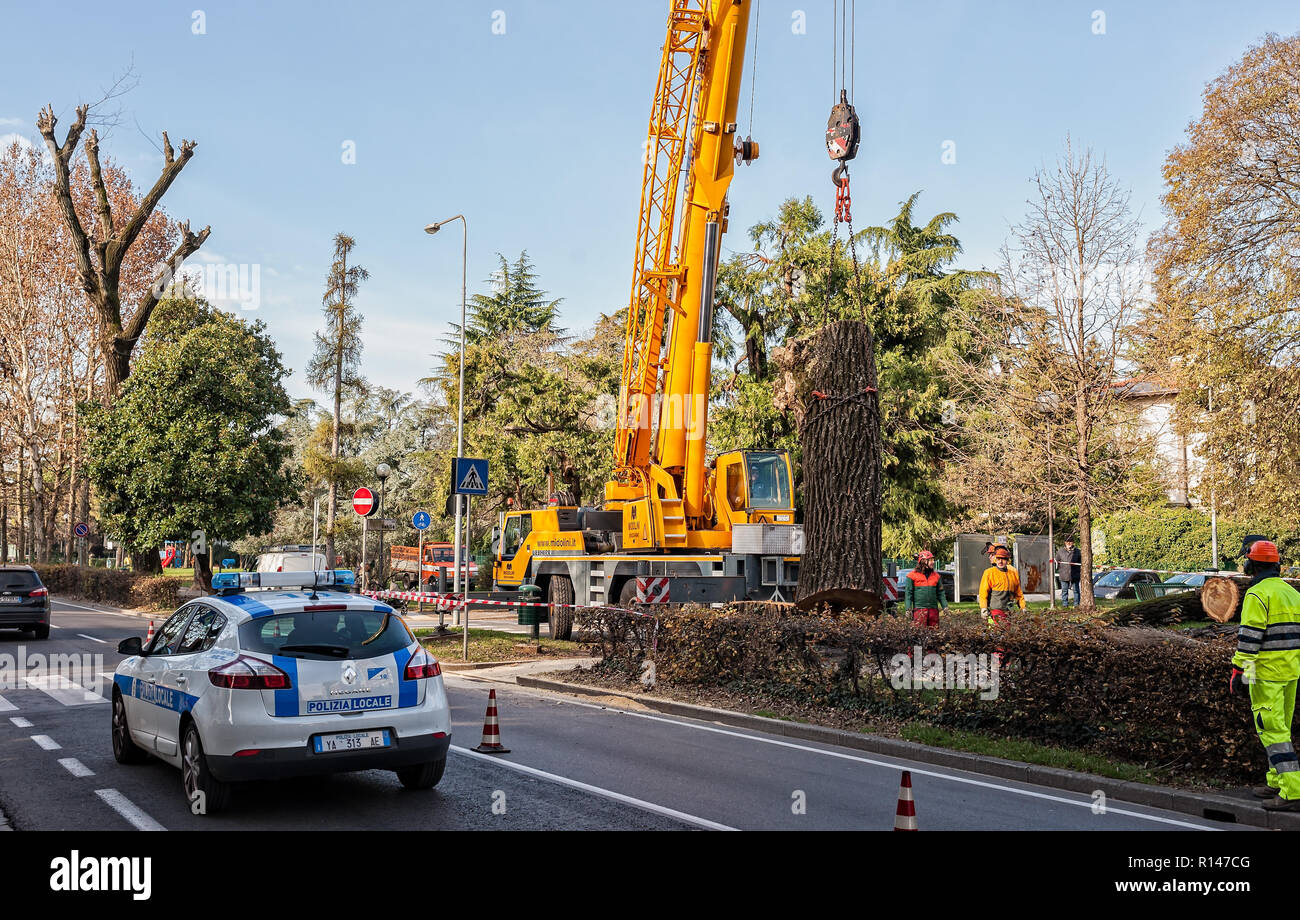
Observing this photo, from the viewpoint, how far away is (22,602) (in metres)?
20.8

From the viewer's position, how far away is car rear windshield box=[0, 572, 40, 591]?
20750 mm

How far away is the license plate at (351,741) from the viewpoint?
21.8ft

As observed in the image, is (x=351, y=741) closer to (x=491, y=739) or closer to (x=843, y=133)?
(x=491, y=739)

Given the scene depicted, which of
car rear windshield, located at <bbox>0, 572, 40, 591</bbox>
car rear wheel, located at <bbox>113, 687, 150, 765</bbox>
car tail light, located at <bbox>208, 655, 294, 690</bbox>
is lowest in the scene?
car rear wheel, located at <bbox>113, 687, 150, 765</bbox>

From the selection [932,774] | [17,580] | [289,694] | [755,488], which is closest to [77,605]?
[17,580]

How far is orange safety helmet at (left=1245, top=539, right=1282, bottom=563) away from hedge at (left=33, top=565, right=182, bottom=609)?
87.4 ft

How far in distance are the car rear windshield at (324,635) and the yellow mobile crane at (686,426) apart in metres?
10.1

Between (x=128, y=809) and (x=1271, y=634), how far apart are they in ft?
26.2

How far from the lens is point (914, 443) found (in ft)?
104

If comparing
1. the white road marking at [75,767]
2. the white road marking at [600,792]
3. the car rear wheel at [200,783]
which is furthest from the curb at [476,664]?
the car rear wheel at [200,783]

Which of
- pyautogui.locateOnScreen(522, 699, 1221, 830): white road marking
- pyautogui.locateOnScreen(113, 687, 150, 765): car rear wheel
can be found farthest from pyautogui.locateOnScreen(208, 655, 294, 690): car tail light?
pyautogui.locateOnScreen(522, 699, 1221, 830): white road marking

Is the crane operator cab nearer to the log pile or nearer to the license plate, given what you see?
the log pile
